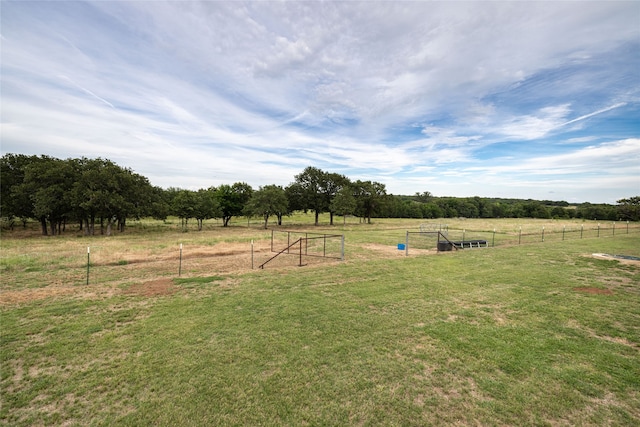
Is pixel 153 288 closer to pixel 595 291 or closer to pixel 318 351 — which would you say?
pixel 318 351

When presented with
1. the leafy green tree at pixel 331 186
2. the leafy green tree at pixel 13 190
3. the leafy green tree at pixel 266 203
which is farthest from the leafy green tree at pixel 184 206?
the leafy green tree at pixel 331 186

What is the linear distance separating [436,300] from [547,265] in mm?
12223

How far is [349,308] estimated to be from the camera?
9.90 metres

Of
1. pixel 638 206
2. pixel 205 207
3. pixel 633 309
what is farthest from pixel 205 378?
pixel 638 206

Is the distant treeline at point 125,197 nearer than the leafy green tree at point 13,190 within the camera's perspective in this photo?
No

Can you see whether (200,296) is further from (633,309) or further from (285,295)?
(633,309)

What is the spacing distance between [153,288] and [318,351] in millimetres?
9326

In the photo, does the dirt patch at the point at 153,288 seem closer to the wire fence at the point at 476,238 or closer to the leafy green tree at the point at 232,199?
the wire fence at the point at 476,238

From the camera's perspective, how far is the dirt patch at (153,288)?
37.8 ft

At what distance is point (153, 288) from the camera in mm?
12250

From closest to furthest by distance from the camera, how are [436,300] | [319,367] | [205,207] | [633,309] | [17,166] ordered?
[319,367]
[633,309]
[436,300]
[17,166]
[205,207]

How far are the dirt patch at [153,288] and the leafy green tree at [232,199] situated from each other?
40831 millimetres

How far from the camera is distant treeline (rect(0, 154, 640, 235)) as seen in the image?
108ft

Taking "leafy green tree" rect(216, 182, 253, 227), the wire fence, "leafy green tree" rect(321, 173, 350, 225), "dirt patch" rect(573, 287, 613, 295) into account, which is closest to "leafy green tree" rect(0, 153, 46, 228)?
"leafy green tree" rect(216, 182, 253, 227)
